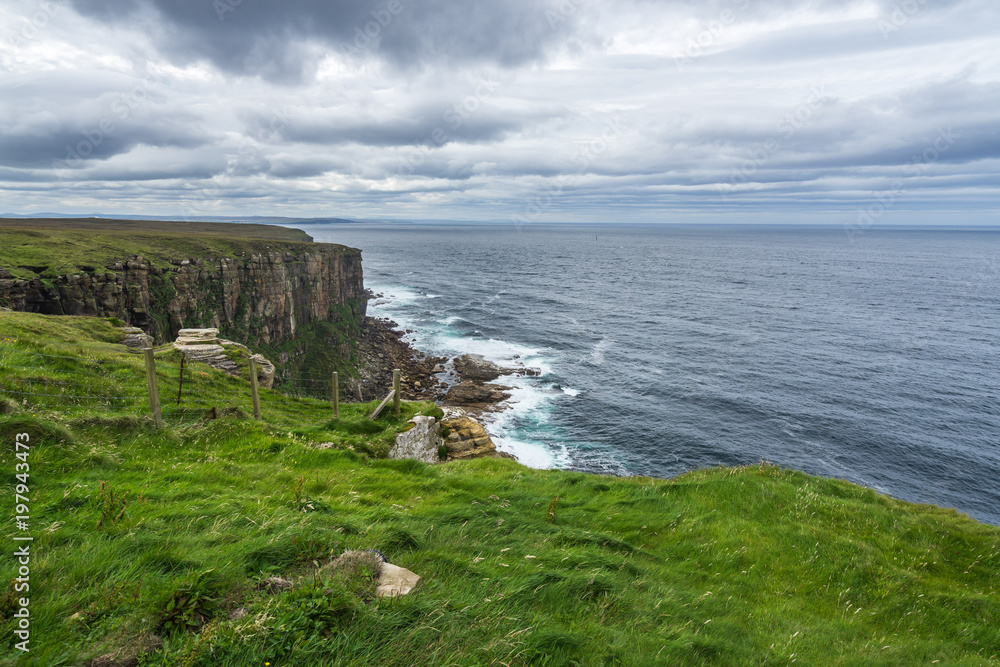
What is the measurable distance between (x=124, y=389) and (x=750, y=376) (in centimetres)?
6397

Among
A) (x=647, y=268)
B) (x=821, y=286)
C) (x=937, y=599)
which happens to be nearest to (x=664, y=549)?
(x=937, y=599)

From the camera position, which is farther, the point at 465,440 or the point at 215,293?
the point at 215,293

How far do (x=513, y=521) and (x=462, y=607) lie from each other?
434cm

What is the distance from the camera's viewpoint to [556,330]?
8594 cm

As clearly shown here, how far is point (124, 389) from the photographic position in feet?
50.8

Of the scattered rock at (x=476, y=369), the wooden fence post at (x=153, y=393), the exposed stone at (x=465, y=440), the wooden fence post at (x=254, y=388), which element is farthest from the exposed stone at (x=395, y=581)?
the scattered rock at (x=476, y=369)

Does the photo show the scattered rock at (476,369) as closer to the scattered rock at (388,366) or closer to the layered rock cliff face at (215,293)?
the scattered rock at (388,366)

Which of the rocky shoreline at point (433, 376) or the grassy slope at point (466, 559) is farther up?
the grassy slope at point (466, 559)

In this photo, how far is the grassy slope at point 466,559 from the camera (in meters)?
4.81

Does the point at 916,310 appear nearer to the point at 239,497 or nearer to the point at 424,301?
the point at 424,301

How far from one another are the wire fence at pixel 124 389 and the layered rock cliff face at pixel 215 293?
91.4 ft

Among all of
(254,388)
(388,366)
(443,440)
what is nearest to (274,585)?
(254,388)

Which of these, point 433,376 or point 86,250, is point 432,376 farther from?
point 86,250

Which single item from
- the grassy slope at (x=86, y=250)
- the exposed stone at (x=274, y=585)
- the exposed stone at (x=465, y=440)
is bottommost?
the exposed stone at (x=465, y=440)
